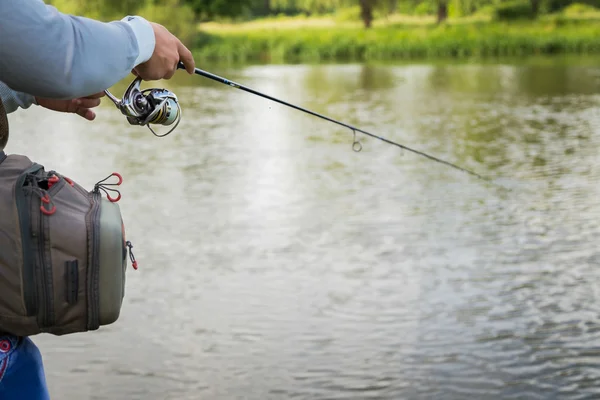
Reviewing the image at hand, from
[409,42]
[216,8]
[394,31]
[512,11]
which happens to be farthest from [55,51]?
[216,8]

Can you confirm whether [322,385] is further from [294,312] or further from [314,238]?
[314,238]

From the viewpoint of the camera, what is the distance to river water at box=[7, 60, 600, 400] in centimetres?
421

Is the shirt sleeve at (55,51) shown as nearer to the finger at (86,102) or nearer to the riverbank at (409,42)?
the finger at (86,102)

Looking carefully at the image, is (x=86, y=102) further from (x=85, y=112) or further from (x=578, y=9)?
(x=578, y=9)

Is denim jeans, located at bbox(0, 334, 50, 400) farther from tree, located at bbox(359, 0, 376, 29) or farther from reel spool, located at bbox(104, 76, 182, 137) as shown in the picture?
tree, located at bbox(359, 0, 376, 29)

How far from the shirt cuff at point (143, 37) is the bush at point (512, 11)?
40.0 meters

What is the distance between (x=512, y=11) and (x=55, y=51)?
42094 millimetres

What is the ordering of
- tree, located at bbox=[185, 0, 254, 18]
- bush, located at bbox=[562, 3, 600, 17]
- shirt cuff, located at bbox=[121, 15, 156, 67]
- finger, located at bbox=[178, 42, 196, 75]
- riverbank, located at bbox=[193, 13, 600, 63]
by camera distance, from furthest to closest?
tree, located at bbox=[185, 0, 254, 18]
bush, located at bbox=[562, 3, 600, 17]
riverbank, located at bbox=[193, 13, 600, 63]
finger, located at bbox=[178, 42, 196, 75]
shirt cuff, located at bbox=[121, 15, 156, 67]

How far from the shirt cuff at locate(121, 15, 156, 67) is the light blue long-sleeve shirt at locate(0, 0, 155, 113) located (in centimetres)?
4

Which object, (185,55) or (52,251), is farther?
(185,55)

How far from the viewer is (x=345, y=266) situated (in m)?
5.91

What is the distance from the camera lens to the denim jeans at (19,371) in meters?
1.67

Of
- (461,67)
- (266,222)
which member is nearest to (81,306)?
(266,222)

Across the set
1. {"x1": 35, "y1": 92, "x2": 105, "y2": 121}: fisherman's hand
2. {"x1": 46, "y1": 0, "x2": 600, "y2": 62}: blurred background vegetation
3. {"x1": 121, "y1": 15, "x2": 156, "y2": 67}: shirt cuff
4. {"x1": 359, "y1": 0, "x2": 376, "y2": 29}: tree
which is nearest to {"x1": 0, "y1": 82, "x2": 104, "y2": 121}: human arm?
{"x1": 35, "y1": 92, "x2": 105, "y2": 121}: fisherman's hand
